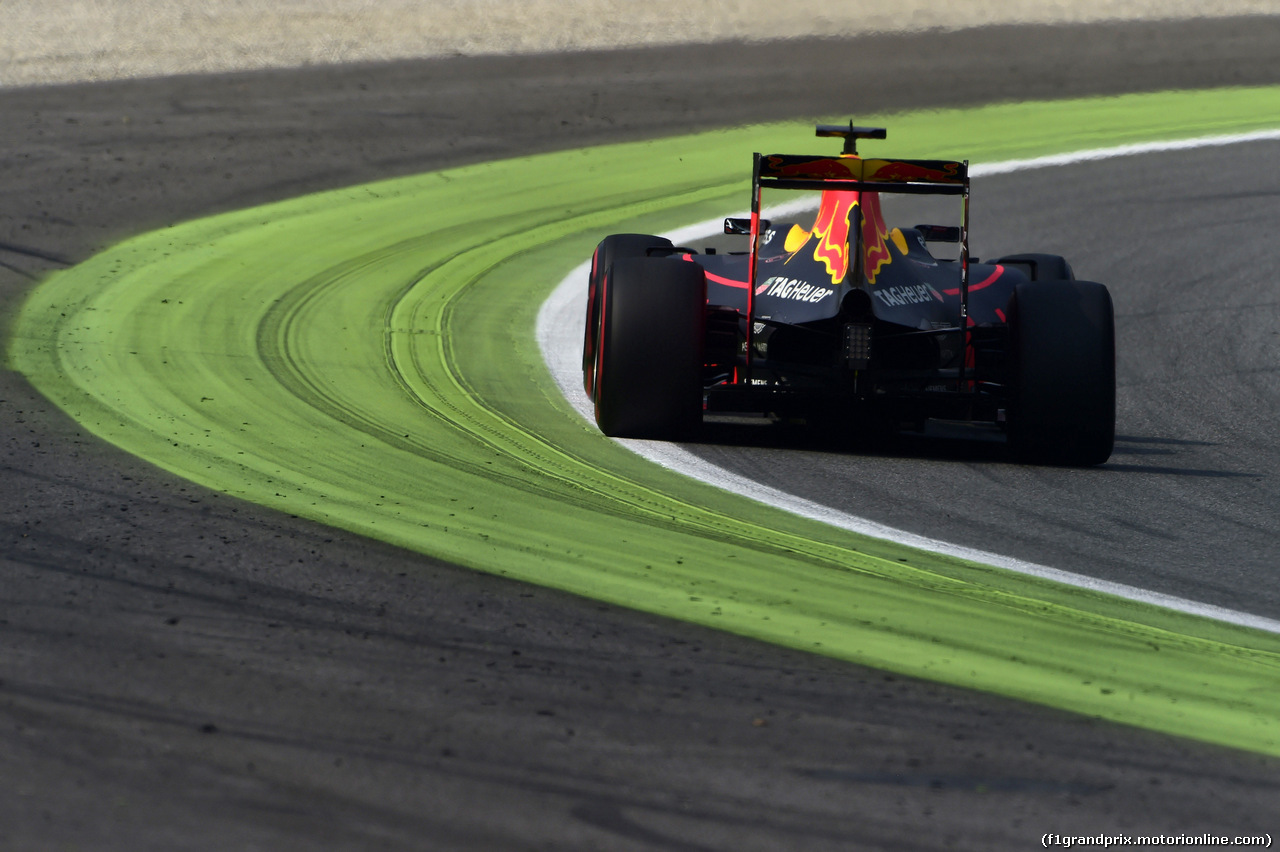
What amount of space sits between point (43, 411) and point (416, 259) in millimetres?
5748

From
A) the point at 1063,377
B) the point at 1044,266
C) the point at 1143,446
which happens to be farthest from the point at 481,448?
the point at 1044,266

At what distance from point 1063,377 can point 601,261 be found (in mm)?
3113

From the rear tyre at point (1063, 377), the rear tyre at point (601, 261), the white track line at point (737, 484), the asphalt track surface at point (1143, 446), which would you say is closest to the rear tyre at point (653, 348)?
the white track line at point (737, 484)

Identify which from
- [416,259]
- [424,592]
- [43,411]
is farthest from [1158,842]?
[416,259]

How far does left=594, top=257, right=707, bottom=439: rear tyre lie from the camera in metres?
8.30

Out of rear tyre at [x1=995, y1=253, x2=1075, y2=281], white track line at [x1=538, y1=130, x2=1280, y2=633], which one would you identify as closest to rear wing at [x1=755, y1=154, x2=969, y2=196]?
white track line at [x1=538, y1=130, x2=1280, y2=633]

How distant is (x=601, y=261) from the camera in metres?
10.1

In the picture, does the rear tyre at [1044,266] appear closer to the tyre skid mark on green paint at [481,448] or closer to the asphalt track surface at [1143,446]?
the asphalt track surface at [1143,446]

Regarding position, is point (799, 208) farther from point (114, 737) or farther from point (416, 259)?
point (114, 737)

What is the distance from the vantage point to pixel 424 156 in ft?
55.4

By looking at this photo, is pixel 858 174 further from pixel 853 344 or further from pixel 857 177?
pixel 853 344

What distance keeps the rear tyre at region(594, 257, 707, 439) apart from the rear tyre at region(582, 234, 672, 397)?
126 centimetres

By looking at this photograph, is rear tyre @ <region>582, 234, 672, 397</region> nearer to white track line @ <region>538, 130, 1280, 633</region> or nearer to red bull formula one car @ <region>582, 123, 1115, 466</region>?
white track line @ <region>538, 130, 1280, 633</region>

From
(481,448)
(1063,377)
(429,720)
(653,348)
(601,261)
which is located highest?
(601,261)
